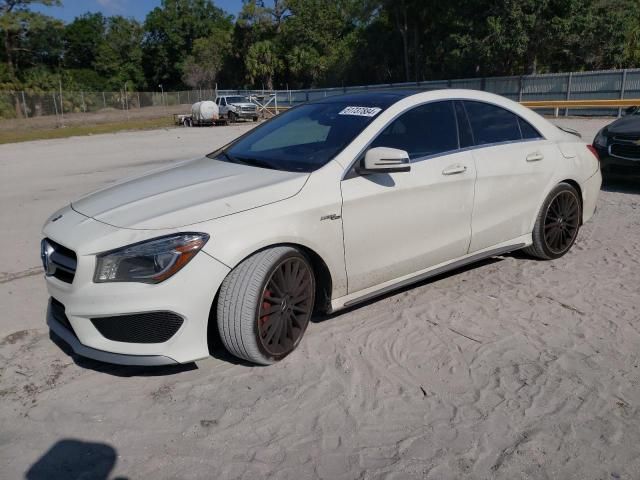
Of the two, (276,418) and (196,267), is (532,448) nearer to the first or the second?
(276,418)

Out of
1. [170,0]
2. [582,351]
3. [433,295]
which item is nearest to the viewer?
[582,351]

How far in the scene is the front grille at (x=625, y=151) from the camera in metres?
7.82

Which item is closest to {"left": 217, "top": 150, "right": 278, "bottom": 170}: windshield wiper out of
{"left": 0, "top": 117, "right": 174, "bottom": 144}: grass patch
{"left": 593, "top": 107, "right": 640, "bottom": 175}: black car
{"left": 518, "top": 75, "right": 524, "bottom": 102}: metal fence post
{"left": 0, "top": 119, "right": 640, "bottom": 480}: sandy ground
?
{"left": 0, "top": 119, "right": 640, "bottom": 480}: sandy ground

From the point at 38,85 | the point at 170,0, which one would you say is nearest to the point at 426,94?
the point at 38,85

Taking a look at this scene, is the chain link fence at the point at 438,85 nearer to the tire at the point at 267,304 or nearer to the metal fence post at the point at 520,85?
the metal fence post at the point at 520,85

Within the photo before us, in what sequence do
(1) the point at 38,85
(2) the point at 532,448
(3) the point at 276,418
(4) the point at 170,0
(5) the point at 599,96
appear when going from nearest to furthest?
(2) the point at 532,448
(3) the point at 276,418
(5) the point at 599,96
(1) the point at 38,85
(4) the point at 170,0

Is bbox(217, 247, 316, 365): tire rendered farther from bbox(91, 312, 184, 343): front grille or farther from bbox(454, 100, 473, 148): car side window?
bbox(454, 100, 473, 148): car side window

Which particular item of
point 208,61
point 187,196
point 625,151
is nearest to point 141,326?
point 187,196

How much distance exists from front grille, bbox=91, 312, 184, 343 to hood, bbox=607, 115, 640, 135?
730 centimetres

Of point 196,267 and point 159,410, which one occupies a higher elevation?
point 196,267

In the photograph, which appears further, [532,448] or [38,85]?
[38,85]

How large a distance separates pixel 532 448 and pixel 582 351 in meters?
1.17

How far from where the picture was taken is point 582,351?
3.60 meters

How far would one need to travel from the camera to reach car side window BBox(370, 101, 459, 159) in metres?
3.97
